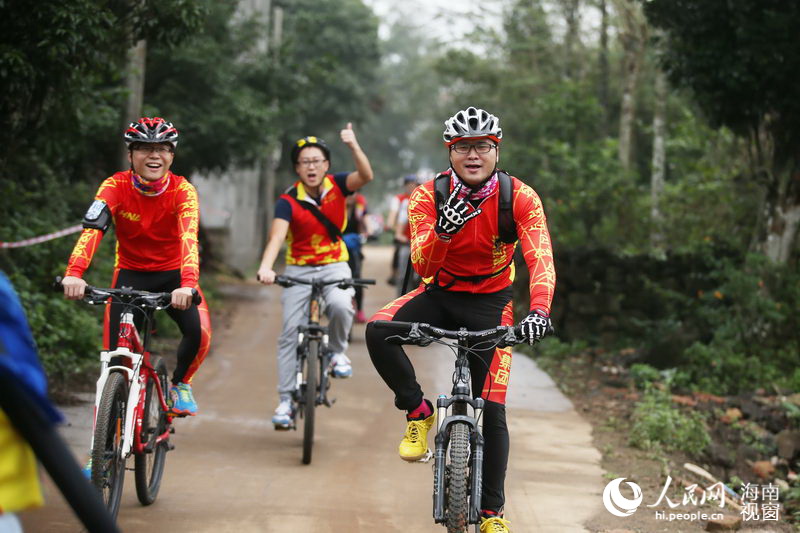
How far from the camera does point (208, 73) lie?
17.7 m

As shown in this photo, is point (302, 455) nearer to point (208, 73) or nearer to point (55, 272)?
point (55, 272)

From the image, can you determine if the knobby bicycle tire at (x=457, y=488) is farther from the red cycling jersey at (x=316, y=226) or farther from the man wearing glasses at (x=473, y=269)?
the red cycling jersey at (x=316, y=226)

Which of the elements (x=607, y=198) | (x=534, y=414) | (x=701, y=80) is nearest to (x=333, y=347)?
(x=534, y=414)

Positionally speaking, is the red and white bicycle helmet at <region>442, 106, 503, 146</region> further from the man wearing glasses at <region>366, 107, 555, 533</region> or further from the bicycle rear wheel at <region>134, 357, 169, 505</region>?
the bicycle rear wheel at <region>134, 357, 169, 505</region>

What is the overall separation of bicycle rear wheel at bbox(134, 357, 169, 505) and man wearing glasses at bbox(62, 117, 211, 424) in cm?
18

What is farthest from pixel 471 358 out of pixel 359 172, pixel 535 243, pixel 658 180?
pixel 658 180

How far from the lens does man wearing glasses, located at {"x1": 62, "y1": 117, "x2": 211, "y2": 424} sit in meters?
6.09

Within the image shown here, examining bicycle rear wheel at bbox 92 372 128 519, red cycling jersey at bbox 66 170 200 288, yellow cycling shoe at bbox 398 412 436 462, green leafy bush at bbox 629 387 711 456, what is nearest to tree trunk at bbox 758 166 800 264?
green leafy bush at bbox 629 387 711 456

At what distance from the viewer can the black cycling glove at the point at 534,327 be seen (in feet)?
15.0

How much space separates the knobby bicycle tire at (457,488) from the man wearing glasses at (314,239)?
332cm
